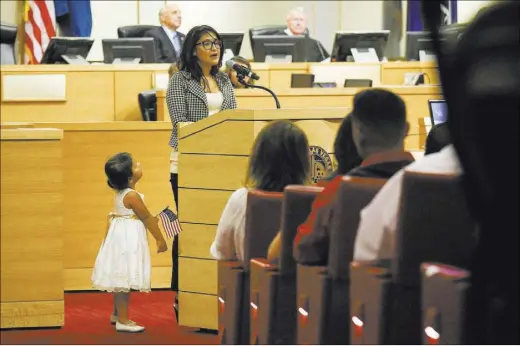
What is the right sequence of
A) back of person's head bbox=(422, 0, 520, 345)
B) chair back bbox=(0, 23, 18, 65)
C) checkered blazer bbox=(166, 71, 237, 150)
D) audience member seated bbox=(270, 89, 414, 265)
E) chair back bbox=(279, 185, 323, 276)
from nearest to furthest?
back of person's head bbox=(422, 0, 520, 345)
audience member seated bbox=(270, 89, 414, 265)
chair back bbox=(279, 185, 323, 276)
checkered blazer bbox=(166, 71, 237, 150)
chair back bbox=(0, 23, 18, 65)

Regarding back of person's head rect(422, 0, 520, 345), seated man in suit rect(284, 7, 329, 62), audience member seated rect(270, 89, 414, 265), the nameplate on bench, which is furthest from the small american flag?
seated man in suit rect(284, 7, 329, 62)

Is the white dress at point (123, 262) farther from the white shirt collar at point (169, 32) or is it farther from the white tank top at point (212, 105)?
the white shirt collar at point (169, 32)

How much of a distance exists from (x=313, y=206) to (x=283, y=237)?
28 centimetres

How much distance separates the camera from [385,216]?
2100 mm

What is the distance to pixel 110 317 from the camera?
212 inches

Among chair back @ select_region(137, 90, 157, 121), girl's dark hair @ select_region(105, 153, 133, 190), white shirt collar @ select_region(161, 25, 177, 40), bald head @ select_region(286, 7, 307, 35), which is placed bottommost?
girl's dark hair @ select_region(105, 153, 133, 190)

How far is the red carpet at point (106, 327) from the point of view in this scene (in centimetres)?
475

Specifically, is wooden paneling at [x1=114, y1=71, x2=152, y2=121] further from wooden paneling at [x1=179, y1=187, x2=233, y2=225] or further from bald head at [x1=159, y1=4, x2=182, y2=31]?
wooden paneling at [x1=179, y1=187, x2=233, y2=225]

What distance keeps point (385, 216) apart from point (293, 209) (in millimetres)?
710

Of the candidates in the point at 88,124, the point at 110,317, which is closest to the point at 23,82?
the point at 88,124

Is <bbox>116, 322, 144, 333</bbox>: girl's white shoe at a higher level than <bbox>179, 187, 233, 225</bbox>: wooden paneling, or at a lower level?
lower

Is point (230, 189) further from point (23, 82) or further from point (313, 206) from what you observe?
point (23, 82)

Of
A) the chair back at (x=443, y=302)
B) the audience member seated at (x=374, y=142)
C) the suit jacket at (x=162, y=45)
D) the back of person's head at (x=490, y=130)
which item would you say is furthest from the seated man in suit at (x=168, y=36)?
the back of person's head at (x=490, y=130)

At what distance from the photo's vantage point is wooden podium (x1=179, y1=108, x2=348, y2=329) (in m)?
4.47
